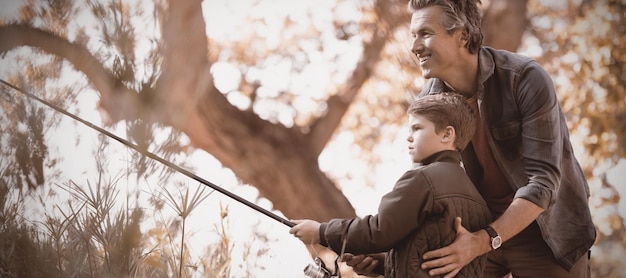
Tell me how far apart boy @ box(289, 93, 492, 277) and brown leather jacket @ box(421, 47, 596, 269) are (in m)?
0.22

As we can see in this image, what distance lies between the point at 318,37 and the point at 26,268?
2343 millimetres

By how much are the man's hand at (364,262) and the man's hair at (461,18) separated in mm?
541

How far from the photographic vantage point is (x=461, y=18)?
161 centimetres

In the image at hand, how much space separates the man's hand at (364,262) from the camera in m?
1.40

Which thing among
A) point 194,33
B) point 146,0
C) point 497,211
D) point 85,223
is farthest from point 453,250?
point 194,33

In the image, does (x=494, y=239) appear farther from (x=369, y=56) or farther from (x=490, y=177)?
(x=369, y=56)

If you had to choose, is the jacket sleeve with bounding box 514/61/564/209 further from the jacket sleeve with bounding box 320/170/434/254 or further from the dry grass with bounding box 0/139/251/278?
the dry grass with bounding box 0/139/251/278

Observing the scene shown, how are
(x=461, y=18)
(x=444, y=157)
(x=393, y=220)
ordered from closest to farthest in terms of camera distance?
(x=393, y=220)
(x=444, y=157)
(x=461, y=18)

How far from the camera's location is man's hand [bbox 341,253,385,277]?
140 centimetres

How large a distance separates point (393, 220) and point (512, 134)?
471mm

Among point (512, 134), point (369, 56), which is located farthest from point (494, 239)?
point (369, 56)

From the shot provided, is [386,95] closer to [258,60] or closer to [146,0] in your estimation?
[258,60]

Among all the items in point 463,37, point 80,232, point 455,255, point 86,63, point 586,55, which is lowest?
point 455,255

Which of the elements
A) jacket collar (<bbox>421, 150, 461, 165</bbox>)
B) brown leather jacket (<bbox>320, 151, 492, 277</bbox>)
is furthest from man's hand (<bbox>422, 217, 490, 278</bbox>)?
jacket collar (<bbox>421, 150, 461, 165</bbox>)
